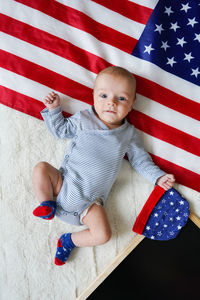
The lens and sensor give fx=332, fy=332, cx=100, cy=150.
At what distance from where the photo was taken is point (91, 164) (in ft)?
4.79

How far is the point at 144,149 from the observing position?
156cm

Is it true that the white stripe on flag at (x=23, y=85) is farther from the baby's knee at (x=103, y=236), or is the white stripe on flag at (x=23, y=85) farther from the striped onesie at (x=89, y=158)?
the baby's knee at (x=103, y=236)

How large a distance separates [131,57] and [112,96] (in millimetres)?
281

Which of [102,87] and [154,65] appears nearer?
[102,87]

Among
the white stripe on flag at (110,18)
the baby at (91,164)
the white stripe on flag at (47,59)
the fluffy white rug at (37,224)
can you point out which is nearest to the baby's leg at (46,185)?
the baby at (91,164)

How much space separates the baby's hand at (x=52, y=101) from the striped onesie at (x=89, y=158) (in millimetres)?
23

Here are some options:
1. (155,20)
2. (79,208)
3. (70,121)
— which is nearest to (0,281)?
(79,208)

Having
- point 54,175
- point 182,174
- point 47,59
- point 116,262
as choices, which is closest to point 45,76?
point 47,59

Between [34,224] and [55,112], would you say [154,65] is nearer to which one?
[55,112]

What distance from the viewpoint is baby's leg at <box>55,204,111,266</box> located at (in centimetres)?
144

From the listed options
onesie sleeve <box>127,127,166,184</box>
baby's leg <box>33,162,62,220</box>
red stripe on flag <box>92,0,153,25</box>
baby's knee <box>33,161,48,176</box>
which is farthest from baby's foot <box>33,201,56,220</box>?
red stripe on flag <box>92,0,153,25</box>

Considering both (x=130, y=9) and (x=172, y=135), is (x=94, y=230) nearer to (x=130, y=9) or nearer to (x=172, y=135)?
(x=172, y=135)

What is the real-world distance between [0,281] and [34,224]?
29cm

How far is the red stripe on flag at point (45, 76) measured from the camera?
5.08ft
